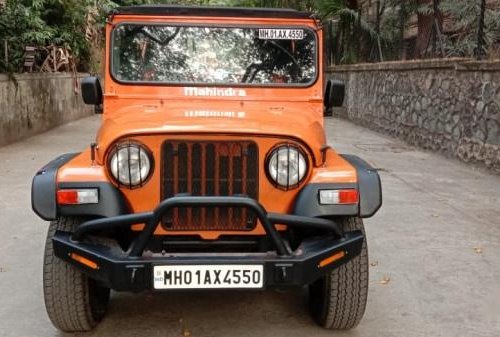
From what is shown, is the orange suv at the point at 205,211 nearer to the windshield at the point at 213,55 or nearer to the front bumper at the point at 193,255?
the front bumper at the point at 193,255

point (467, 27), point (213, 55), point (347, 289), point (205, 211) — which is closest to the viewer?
point (205, 211)

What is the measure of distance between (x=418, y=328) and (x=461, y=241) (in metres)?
2.17

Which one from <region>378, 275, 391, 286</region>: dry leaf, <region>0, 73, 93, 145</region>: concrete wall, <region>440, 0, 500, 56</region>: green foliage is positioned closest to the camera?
<region>378, 275, 391, 286</region>: dry leaf

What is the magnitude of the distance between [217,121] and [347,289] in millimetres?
1159

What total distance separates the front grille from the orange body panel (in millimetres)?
37

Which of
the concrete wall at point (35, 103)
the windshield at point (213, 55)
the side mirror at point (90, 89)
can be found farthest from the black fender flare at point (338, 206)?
the concrete wall at point (35, 103)

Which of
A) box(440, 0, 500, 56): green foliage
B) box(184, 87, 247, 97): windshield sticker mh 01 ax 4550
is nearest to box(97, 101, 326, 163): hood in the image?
box(184, 87, 247, 97): windshield sticker mh 01 ax 4550

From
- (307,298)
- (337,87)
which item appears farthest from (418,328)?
(337,87)

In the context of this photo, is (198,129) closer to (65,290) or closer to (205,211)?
(205,211)

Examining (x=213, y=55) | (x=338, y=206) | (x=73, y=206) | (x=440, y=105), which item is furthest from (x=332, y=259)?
(x=440, y=105)

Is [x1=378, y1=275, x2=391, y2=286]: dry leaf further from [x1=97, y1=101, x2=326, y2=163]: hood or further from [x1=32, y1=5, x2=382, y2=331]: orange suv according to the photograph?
[x1=97, y1=101, x2=326, y2=163]: hood

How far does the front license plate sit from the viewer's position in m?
3.17

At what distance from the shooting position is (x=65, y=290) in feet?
11.6

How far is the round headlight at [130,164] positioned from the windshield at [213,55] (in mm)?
1116
